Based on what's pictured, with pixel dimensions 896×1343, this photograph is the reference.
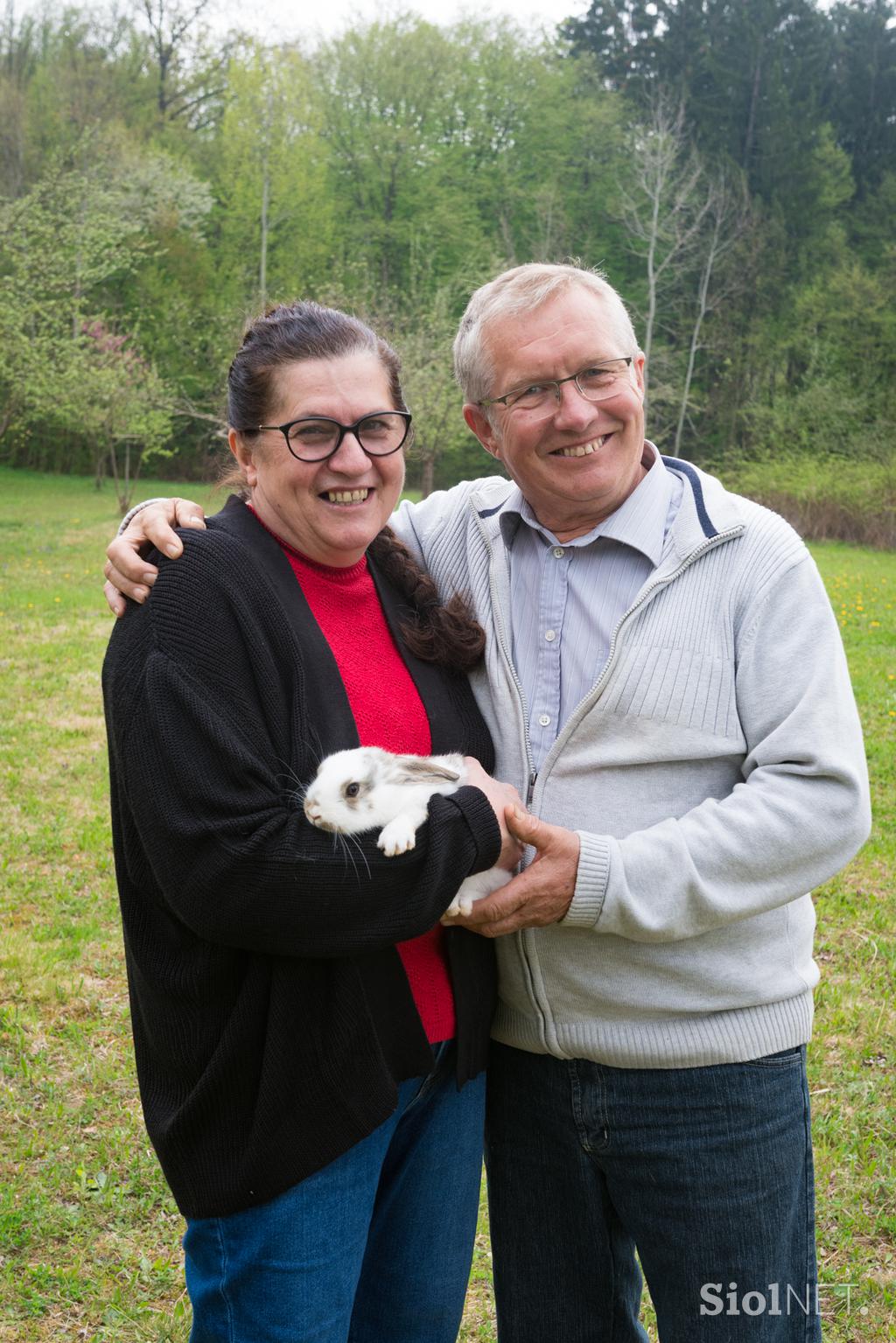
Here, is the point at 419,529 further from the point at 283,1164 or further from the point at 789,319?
the point at 789,319

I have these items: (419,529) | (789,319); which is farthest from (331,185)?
(419,529)

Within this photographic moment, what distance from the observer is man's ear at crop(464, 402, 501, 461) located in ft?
9.73

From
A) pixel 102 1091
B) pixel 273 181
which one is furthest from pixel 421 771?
pixel 273 181

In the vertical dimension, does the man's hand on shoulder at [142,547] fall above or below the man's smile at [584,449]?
below

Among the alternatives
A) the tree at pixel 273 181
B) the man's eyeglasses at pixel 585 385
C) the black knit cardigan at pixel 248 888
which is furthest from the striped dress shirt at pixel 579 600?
the tree at pixel 273 181

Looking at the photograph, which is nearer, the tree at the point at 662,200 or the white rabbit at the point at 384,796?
the white rabbit at the point at 384,796

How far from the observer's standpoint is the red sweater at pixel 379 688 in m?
2.51

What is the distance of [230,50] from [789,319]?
2764cm

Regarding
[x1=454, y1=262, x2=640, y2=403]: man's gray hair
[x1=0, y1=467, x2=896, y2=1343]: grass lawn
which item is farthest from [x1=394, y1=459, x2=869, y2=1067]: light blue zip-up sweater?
[x1=0, y1=467, x2=896, y2=1343]: grass lawn

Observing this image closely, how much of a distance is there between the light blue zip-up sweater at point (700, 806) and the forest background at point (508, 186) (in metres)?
32.2

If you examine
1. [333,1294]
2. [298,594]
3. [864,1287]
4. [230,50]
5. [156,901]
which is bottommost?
[864,1287]

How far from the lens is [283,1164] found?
227 cm

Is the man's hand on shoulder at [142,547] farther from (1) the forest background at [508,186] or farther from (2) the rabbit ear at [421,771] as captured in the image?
(1) the forest background at [508,186]

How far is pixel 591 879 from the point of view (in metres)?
2.38
